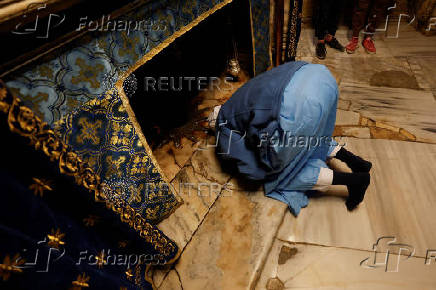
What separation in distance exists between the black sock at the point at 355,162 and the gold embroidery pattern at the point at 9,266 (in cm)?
239

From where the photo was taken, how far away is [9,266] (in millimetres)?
833

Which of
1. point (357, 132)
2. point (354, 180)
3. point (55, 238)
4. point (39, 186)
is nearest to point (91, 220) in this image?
point (55, 238)

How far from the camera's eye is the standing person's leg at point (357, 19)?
12.5 feet

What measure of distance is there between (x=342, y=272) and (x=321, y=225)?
0.38m

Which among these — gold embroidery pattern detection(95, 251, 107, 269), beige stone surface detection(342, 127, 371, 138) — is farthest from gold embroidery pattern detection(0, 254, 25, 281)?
beige stone surface detection(342, 127, 371, 138)

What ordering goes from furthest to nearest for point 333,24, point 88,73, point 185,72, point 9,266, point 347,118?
1. point 333,24
2. point 185,72
3. point 347,118
4. point 88,73
5. point 9,266

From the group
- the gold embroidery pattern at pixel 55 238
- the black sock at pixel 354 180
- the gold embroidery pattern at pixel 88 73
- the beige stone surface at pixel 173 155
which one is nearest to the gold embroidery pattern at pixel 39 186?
the gold embroidery pattern at pixel 55 238

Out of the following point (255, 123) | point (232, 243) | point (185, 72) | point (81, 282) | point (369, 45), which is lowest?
point (232, 243)

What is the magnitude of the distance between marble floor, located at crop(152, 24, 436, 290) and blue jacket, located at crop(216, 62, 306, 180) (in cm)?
35

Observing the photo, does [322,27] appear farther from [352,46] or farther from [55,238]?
[55,238]

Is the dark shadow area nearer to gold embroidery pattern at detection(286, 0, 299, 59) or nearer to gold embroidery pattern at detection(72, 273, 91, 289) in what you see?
gold embroidery pattern at detection(286, 0, 299, 59)

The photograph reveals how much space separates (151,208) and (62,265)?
903 mm

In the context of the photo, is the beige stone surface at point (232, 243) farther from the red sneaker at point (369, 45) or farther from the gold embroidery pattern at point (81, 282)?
the red sneaker at point (369, 45)

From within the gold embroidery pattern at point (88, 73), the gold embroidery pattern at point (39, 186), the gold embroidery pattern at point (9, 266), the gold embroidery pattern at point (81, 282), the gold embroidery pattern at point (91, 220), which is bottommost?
the gold embroidery pattern at point (81, 282)
